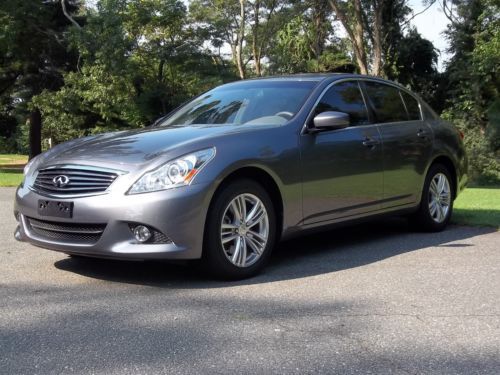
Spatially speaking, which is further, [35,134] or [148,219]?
[35,134]

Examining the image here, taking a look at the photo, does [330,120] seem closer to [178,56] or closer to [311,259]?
[311,259]

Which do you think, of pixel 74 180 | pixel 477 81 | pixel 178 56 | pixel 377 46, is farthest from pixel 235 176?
pixel 178 56

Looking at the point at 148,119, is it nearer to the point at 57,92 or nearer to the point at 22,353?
the point at 57,92

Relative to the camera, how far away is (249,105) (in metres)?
5.91

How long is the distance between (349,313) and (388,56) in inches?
1175

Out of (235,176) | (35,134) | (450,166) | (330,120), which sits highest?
(330,120)

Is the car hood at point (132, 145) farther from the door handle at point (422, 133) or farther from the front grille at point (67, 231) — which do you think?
the door handle at point (422, 133)

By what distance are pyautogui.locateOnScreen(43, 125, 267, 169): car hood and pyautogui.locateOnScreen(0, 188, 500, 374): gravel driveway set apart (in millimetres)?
939

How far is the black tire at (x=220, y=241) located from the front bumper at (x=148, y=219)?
0.09 meters

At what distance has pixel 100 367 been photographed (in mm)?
3160

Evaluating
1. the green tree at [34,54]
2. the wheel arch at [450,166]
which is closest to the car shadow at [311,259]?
the wheel arch at [450,166]

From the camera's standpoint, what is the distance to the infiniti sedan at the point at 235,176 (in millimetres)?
4562

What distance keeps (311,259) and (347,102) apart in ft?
5.26

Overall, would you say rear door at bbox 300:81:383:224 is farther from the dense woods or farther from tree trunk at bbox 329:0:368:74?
the dense woods
